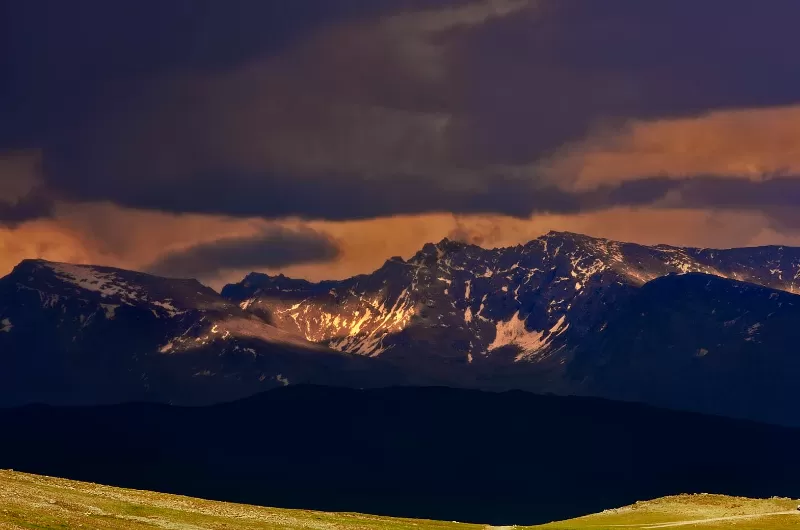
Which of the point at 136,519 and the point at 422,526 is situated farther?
the point at 422,526

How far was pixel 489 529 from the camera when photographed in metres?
160

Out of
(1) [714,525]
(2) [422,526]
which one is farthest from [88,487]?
(1) [714,525]

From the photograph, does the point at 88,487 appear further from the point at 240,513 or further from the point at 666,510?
the point at 666,510

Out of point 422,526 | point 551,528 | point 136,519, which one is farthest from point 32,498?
point 551,528

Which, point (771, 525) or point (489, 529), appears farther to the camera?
point (489, 529)

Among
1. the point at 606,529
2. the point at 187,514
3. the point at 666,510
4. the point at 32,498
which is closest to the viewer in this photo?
the point at 32,498

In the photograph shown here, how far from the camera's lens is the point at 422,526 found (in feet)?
498

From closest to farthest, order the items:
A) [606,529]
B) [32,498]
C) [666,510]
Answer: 1. [32,498]
2. [606,529]
3. [666,510]

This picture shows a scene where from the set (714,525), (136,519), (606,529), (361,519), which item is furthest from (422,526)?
(136,519)

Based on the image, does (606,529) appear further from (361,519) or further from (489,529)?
(361,519)

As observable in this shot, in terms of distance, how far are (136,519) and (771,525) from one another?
6314 centimetres

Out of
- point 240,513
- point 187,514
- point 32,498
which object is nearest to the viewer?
point 32,498

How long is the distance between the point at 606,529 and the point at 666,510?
2363 centimetres

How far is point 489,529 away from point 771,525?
31785 millimetres
